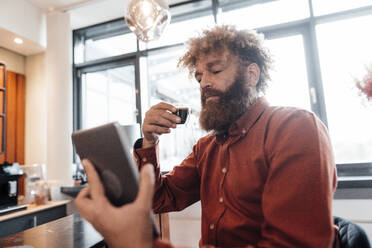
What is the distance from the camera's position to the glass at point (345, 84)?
2326 mm

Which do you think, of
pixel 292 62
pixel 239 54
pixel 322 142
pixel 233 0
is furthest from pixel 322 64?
pixel 322 142

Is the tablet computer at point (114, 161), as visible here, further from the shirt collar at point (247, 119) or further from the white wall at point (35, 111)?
the white wall at point (35, 111)

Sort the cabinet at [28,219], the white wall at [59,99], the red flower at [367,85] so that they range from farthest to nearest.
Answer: the white wall at [59,99]
the cabinet at [28,219]
the red flower at [367,85]

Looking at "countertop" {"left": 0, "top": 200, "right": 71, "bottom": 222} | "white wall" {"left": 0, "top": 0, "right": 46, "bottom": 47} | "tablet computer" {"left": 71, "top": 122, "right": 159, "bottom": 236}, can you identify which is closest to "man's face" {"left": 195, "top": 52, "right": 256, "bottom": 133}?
"tablet computer" {"left": 71, "top": 122, "right": 159, "bottom": 236}

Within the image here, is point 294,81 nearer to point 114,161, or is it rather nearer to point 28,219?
point 114,161

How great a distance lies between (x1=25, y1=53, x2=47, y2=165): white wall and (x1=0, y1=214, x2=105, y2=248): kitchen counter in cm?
225

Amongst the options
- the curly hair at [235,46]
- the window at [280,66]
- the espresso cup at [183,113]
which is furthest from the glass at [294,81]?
the espresso cup at [183,113]

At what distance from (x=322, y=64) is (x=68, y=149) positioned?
9.44 ft

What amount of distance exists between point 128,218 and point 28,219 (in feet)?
7.10

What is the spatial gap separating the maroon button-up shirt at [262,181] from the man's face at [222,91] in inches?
2.3

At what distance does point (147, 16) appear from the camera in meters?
1.58

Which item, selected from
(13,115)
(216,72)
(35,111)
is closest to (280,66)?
(216,72)

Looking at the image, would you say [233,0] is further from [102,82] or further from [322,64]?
[102,82]

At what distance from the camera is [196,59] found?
1.21 metres
